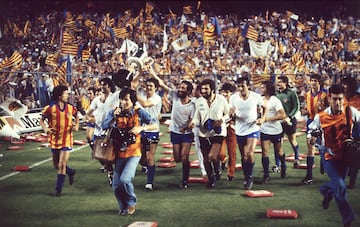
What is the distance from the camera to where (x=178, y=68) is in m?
18.5

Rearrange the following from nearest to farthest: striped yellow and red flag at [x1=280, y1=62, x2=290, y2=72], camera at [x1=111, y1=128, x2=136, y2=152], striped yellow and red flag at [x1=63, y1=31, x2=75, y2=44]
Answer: camera at [x1=111, y1=128, x2=136, y2=152] < striped yellow and red flag at [x1=63, y1=31, x2=75, y2=44] < striped yellow and red flag at [x1=280, y1=62, x2=290, y2=72]

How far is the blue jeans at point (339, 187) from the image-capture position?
468 centimetres

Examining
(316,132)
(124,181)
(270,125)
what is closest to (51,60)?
(270,125)

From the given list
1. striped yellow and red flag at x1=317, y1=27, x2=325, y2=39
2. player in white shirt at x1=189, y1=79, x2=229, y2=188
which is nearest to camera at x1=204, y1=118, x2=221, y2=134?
player in white shirt at x1=189, y1=79, x2=229, y2=188

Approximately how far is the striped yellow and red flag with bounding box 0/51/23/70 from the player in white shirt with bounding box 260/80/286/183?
7345mm

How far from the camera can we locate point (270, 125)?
761 cm

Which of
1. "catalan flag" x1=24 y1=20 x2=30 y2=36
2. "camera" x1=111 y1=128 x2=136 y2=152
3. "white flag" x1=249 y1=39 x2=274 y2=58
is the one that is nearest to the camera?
"camera" x1=111 y1=128 x2=136 y2=152

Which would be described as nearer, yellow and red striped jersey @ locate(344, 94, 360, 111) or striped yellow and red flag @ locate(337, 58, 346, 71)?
yellow and red striped jersey @ locate(344, 94, 360, 111)

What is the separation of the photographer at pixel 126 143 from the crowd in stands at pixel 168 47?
20.4ft

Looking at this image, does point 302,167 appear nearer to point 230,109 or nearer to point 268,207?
point 230,109

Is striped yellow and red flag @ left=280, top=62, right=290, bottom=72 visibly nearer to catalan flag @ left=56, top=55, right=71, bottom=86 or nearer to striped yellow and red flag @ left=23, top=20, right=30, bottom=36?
catalan flag @ left=56, top=55, right=71, bottom=86

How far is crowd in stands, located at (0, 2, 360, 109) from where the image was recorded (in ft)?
43.1

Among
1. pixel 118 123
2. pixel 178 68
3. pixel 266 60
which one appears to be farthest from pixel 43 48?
pixel 118 123

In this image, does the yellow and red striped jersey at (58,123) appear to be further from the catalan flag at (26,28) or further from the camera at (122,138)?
the catalan flag at (26,28)
